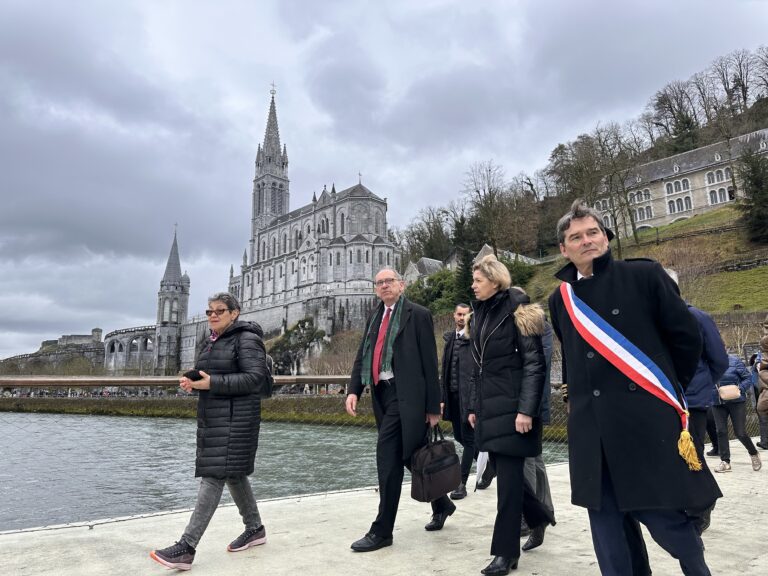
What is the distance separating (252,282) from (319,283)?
21.5 metres

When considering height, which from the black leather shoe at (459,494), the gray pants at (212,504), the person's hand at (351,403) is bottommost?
the black leather shoe at (459,494)

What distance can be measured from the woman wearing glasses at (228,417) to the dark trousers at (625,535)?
2457 millimetres

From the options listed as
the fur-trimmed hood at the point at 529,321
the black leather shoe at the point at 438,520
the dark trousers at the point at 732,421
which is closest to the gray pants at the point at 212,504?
the black leather shoe at the point at 438,520

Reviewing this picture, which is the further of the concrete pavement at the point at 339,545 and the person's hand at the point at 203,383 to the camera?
the person's hand at the point at 203,383

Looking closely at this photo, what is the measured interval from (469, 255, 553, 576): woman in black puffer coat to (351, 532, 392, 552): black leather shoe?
860mm

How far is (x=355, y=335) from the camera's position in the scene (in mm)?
55156

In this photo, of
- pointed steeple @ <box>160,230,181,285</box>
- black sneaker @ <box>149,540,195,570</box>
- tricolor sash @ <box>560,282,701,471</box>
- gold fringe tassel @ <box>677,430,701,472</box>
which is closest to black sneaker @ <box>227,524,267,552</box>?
black sneaker @ <box>149,540,195,570</box>

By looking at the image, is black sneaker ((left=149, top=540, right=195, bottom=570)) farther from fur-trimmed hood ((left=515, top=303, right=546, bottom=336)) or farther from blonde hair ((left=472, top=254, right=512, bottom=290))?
blonde hair ((left=472, top=254, right=512, bottom=290))

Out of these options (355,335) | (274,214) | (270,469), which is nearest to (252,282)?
(274,214)

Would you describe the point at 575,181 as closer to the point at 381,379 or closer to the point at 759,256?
the point at 759,256

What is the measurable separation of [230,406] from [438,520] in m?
1.94

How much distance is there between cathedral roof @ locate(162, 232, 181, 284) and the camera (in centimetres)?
9725

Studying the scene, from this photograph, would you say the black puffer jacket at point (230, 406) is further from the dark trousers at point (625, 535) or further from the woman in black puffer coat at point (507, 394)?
the dark trousers at point (625, 535)

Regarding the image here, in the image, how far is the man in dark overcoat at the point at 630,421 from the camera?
2.23 metres
